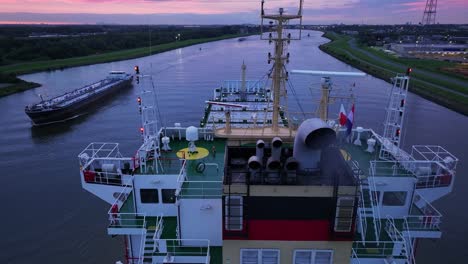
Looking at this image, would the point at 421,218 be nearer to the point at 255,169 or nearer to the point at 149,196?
the point at 255,169

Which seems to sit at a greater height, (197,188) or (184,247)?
(197,188)

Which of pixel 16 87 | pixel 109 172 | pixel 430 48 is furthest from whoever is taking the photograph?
pixel 430 48

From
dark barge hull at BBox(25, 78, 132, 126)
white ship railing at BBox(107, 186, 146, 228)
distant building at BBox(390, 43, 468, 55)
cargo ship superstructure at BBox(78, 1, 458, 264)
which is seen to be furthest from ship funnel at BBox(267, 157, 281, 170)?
→ distant building at BBox(390, 43, 468, 55)

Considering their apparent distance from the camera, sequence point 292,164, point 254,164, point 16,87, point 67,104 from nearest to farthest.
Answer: point 254,164, point 292,164, point 67,104, point 16,87

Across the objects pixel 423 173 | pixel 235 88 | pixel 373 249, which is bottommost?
pixel 373 249

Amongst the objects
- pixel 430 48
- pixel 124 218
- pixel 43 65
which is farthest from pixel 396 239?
pixel 430 48

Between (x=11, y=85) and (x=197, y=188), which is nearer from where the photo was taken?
(x=197, y=188)

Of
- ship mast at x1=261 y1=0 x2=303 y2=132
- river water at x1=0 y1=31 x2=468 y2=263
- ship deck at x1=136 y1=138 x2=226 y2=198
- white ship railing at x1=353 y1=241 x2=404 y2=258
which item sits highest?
ship mast at x1=261 y1=0 x2=303 y2=132

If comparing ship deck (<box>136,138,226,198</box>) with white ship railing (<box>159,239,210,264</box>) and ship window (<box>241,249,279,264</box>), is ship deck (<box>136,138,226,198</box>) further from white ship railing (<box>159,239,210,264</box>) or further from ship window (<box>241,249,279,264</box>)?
ship window (<box>241,249,279,264</box>)
